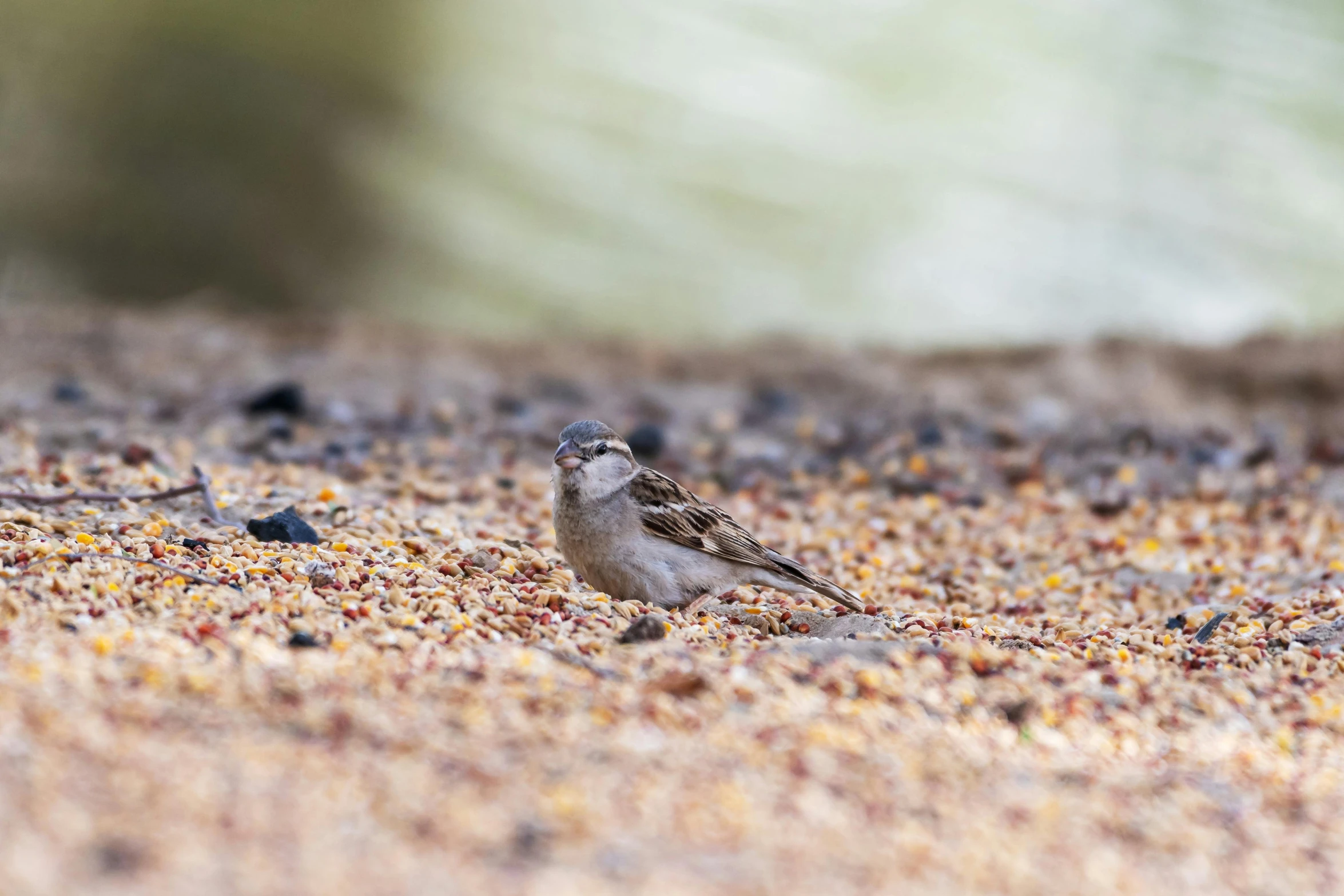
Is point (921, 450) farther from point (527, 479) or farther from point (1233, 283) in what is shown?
point (1233, 283)

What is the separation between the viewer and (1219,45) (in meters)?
14.5

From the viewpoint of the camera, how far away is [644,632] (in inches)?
172

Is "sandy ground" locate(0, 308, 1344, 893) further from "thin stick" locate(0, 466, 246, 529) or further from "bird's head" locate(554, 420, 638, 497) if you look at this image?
"bird's head" locate(554, 420, 638, 497)

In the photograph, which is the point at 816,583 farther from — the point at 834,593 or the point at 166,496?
the point at 166,496

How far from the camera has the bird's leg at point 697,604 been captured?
5.24m

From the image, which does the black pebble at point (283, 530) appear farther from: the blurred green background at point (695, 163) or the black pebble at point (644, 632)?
the blurred green background at point (695, 163)

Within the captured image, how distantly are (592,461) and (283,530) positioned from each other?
121 cm

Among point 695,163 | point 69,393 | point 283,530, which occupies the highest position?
point 695,163

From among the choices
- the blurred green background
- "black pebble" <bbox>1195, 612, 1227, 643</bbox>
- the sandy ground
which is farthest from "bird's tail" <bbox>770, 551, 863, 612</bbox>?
the blurred green background

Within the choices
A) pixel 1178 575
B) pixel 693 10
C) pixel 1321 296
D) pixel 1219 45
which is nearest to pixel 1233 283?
pixel 1321 296

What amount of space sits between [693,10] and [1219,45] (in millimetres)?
5561

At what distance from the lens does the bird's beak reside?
209 inches

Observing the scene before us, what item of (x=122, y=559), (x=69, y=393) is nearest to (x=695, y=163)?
(x=69, y=393)

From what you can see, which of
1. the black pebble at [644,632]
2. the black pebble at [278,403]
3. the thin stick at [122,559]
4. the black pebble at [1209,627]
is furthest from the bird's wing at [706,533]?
the black pebble at [278,403]
